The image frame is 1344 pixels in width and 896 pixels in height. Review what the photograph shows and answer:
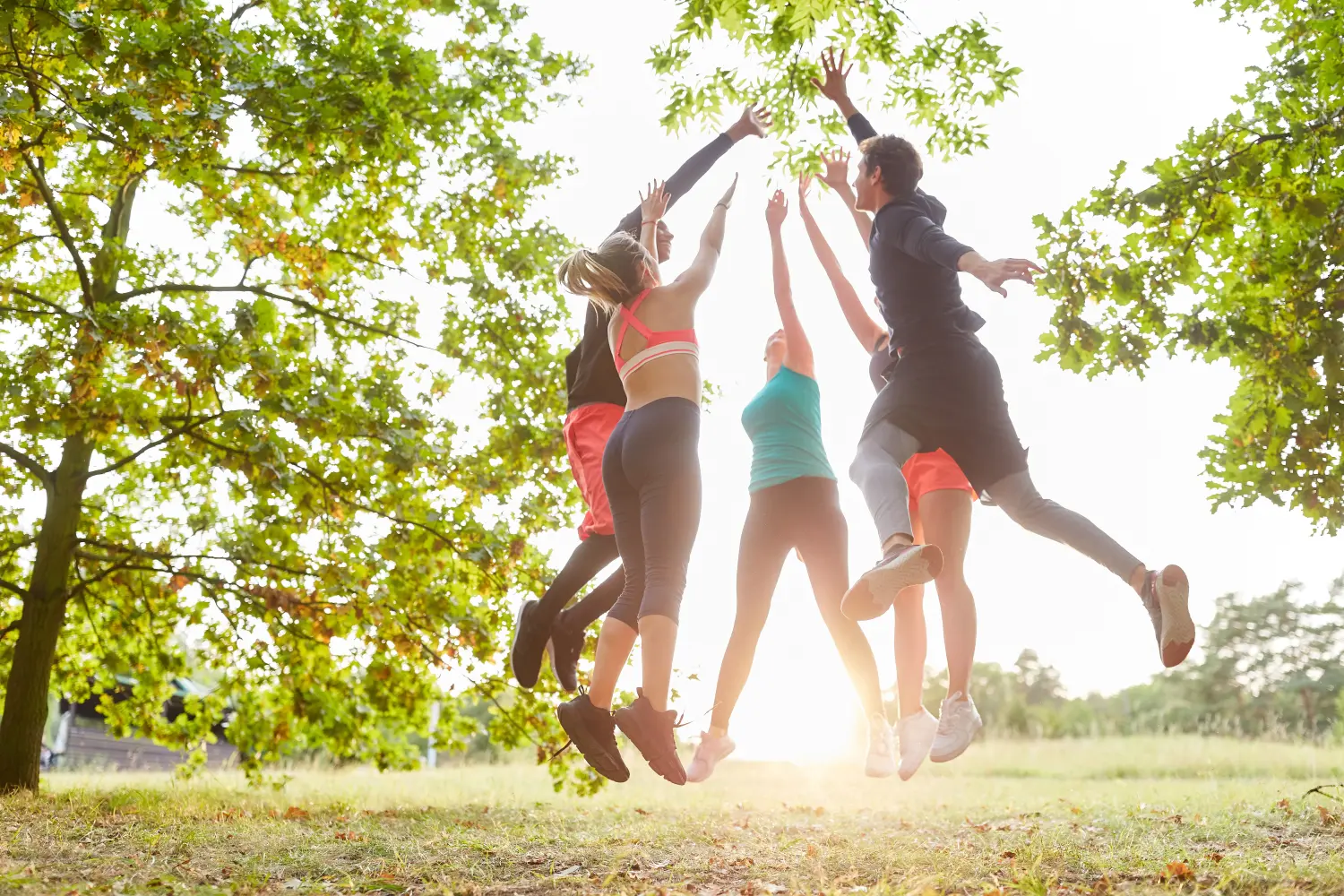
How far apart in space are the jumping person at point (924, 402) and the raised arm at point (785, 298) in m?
0.48

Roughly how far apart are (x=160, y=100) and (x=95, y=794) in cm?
515

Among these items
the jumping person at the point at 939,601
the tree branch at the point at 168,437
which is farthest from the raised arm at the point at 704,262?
the tree branch at the point at 168,437

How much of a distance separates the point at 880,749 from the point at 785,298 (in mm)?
2143

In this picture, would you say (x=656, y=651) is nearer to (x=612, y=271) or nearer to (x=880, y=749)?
(x=880, y=749)

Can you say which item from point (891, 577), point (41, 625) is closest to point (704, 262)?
point (891, 577)

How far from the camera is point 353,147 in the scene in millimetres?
6289

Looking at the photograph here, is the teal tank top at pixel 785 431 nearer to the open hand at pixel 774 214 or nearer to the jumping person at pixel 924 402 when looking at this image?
the jumping person at pixel 924 402

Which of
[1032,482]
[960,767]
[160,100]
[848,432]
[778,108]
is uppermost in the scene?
[778,108]

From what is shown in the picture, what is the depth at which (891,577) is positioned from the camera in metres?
3.60

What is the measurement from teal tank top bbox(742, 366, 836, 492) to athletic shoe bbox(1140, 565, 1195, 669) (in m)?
1.45

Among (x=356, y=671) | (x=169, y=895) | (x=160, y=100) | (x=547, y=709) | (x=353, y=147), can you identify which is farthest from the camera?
(x=356, y=671)

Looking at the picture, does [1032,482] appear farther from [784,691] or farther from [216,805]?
[216,805]

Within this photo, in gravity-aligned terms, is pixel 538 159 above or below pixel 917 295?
above

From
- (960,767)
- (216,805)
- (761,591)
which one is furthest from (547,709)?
(960,767)
